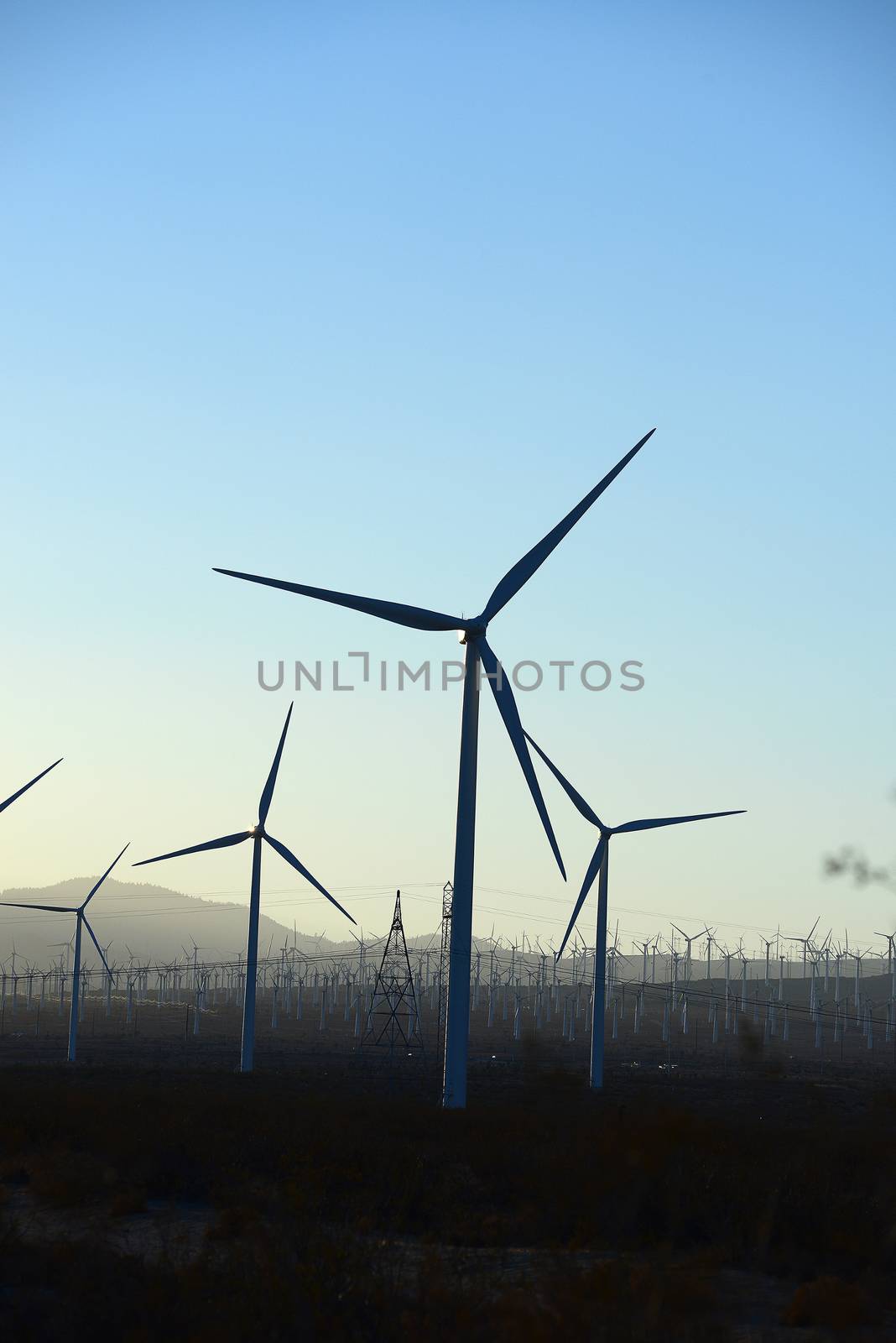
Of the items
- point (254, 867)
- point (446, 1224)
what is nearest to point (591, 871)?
point (254, 867)

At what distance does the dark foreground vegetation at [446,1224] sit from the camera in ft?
45.1

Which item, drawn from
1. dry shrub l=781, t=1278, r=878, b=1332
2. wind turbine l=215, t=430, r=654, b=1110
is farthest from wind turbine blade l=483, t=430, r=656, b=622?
dry shrub l=781, t=1278, r=878, b=1332

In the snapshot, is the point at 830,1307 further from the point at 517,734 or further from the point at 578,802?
the point at 578,802

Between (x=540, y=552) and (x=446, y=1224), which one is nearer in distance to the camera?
(x=446, y=1224)

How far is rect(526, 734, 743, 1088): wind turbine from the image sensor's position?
203ft

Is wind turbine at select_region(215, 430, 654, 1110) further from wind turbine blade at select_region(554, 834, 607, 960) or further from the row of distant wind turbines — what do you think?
wind turbine blade at select_region(554, 834, 607, 960)

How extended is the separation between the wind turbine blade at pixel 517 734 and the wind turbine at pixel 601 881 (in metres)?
16.2

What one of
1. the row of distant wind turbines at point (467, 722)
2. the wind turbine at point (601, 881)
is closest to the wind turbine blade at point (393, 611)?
the row of distant wind turbines at point (467, 722)

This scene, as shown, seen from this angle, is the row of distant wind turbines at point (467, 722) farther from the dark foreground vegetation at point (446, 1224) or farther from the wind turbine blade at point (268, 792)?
the wind turbine blade at point (268, 792)

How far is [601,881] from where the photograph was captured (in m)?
67.4

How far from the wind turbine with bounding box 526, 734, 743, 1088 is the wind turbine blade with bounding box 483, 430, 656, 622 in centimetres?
1486

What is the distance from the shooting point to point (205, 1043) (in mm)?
123250

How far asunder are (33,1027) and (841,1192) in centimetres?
15808

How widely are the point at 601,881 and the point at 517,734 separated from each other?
2750 centimetres
